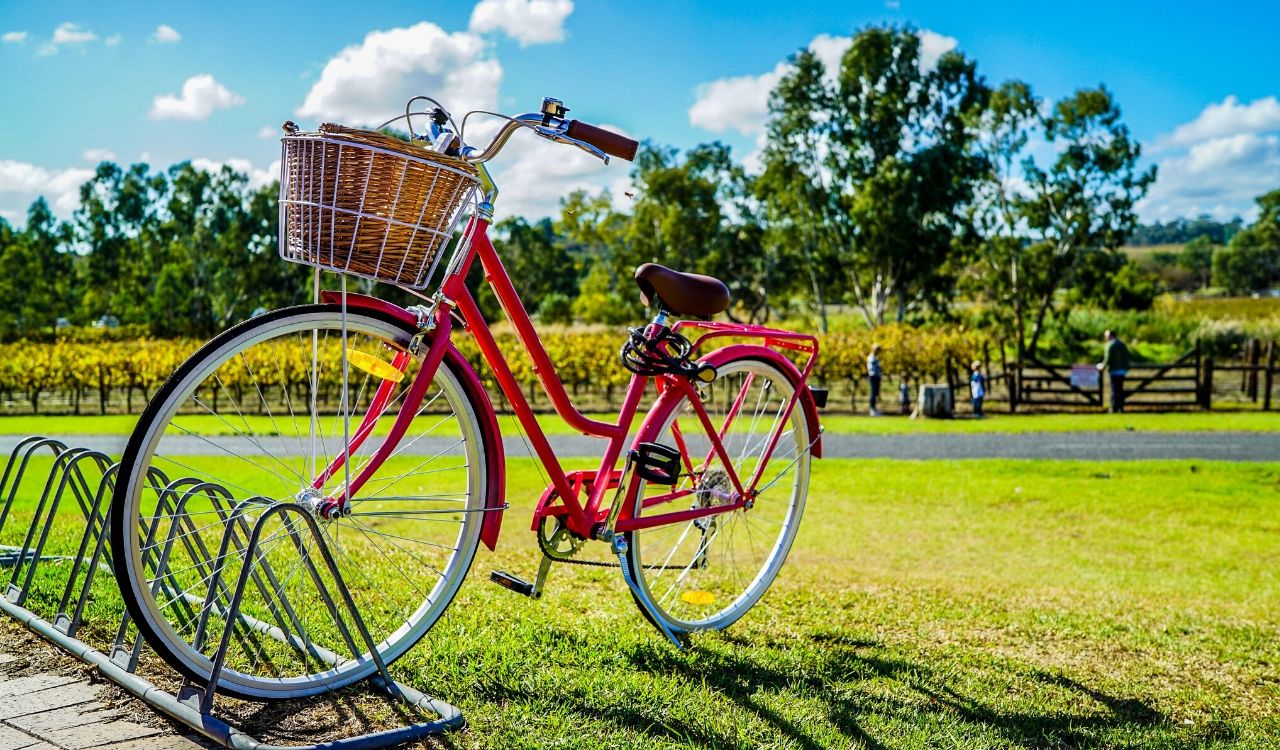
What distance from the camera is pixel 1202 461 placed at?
14086 mm

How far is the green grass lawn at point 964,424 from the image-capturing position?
1923 cm

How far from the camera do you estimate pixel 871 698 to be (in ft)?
12.3

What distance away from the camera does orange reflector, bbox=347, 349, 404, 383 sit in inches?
122

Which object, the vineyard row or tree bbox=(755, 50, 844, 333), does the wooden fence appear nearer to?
the vineyard row

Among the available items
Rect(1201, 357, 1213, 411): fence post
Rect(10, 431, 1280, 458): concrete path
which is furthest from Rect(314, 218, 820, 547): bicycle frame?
Rect(1201, 357, 1213, 411): fence post

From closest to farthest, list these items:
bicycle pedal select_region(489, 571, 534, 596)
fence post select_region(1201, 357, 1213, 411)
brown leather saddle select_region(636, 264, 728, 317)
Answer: bicycle pedal select_region(489, 571, 534, 596) → brown leather saddle select_region(636, 264, 728, 317) → fence post select_region(1201, 357, 1213, 411)

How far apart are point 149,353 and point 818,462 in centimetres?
1828

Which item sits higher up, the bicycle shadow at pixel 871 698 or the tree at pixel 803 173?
the tree at pixel 803 173

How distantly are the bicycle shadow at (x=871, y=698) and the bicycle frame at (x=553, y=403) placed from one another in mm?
546

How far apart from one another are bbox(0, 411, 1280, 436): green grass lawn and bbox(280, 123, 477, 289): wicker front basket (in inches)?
603

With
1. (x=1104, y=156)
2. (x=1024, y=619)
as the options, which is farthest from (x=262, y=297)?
(x=1024, y=619)

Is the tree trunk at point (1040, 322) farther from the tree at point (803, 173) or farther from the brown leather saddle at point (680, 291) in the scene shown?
the brown leather saddle at point (680, 291)

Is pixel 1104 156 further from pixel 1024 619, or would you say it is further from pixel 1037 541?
pixel 1024 619

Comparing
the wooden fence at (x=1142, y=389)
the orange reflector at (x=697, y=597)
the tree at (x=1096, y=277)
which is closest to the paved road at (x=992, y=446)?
the wooden fence at (x=1142, y=389)
